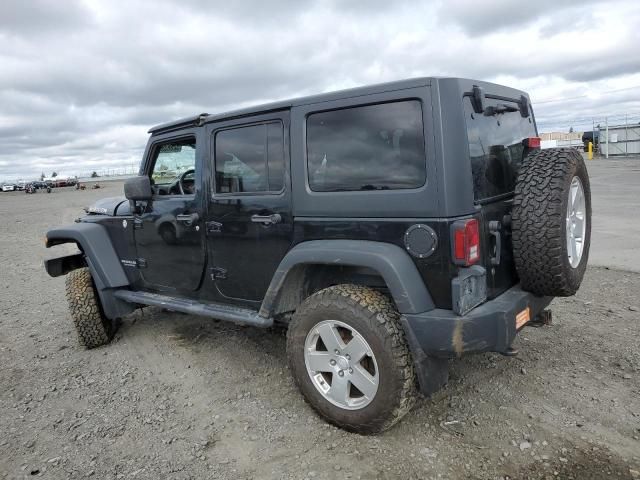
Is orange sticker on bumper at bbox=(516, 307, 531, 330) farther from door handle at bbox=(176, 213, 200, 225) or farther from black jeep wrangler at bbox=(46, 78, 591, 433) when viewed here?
door handle at bbox=(176, 213, 200, 225)

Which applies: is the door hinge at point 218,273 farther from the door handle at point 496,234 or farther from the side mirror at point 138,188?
the door handle at point 496,234

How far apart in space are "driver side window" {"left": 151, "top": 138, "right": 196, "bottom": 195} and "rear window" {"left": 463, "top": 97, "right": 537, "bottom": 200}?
7.14 feet

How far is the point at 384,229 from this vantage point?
279 centimetres

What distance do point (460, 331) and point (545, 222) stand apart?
759 mm

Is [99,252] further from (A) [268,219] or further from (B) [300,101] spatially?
(B) [300,101]

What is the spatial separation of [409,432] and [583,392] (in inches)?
48.8

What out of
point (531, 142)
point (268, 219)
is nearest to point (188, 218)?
point (268, 219)

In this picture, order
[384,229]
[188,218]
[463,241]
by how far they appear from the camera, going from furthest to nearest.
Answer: [188,218] → [384,229] → [463,241]

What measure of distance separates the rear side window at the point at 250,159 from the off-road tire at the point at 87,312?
72.6 inches

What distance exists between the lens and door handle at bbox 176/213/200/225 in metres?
3.73

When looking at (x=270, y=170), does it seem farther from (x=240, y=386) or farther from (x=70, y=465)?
(x=70, y=465)

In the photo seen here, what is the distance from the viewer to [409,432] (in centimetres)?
294

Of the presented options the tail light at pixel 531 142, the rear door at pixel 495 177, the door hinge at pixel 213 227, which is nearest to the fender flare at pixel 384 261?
the rear door at pixel 495 177

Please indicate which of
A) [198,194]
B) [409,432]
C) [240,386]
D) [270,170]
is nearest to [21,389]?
[240,386]
